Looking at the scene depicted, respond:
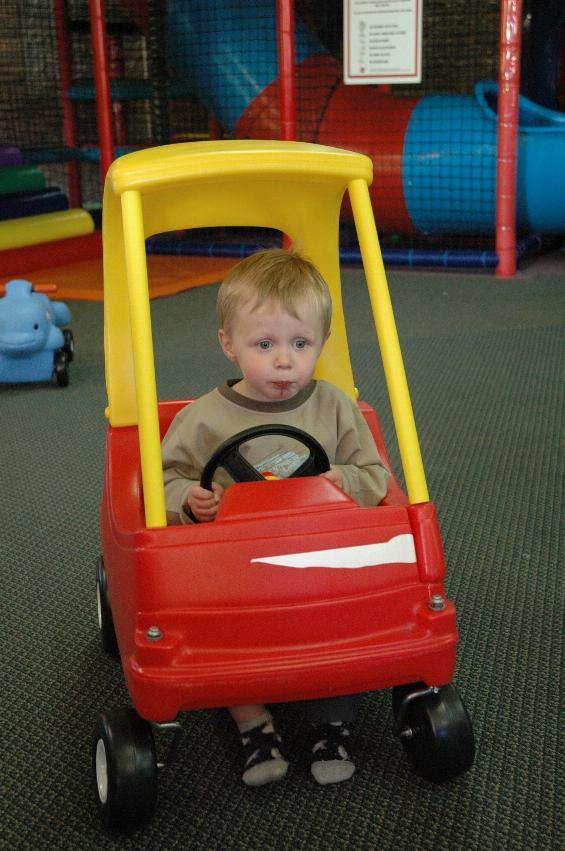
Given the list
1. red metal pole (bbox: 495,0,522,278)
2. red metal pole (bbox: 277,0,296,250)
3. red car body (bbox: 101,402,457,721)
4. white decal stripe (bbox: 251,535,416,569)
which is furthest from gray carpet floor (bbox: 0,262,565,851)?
red metal pole (bbox: 277,0,296,250)

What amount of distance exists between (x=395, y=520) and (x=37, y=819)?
454 millimetres

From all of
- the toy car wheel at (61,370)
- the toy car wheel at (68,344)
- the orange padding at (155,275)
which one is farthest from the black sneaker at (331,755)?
the orange padding at (155,275)

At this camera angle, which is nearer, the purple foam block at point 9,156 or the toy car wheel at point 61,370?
the toy car wheel at point 61,370

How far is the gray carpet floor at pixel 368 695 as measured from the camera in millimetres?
862

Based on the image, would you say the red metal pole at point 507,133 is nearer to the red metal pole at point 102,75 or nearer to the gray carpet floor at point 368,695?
the gray carpet floor at point 368,695

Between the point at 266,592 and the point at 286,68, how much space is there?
3113 mm

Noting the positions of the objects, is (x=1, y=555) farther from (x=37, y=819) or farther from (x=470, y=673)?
(x=470, y=673)

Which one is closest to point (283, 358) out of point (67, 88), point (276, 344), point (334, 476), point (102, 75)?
point (276, 344)

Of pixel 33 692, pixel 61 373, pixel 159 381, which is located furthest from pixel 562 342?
pixel 33 692

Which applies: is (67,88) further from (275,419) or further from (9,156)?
(275,419)

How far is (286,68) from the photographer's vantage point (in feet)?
11.6

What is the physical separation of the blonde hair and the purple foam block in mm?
3354

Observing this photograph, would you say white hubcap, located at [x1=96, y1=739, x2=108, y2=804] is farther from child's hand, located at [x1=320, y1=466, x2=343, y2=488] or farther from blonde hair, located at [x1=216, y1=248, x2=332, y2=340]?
blonde hair, located at [x1=216, y1=248, x2=332, y2=340]

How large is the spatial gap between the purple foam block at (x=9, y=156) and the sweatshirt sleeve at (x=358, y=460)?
339 centimetres
